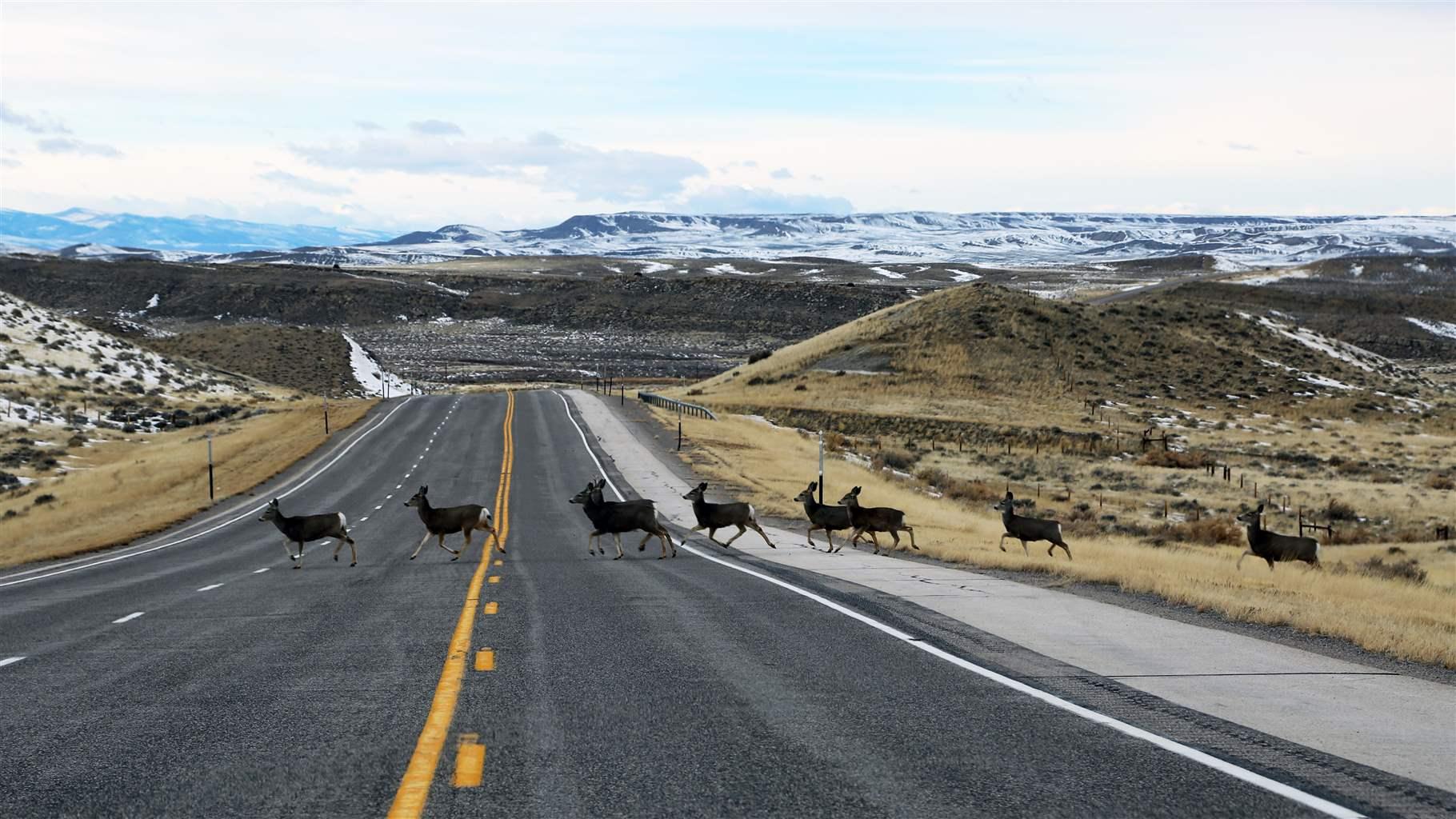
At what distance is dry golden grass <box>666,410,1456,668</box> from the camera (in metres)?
12.4

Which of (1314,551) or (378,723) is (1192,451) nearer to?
(1314,551)

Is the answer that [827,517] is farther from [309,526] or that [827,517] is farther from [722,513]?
[309,526]

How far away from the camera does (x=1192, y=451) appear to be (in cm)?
5903

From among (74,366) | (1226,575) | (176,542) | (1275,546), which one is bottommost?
(176,542)

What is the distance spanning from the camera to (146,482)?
44.3 meters

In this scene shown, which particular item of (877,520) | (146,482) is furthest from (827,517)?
(146,482)

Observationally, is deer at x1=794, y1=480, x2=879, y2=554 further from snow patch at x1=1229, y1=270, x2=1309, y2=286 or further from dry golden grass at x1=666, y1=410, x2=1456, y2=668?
snow patch at x1=1229, y1=270, x2=1309, y2=286

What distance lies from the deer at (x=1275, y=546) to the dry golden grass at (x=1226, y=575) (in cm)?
25

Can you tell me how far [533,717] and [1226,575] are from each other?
14.6 meters

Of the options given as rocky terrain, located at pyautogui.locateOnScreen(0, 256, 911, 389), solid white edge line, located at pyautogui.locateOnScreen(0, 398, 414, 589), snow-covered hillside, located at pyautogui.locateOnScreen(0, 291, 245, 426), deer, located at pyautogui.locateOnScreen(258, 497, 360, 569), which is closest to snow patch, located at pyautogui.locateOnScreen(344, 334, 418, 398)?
rocky terrain, located at pyautogui.locateOnScreen(0, 256, 911, 389)

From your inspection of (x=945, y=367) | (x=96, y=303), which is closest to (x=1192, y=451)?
(x=945, y=367)

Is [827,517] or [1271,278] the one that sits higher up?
[1271,278]

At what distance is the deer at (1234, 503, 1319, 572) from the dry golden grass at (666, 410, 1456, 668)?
0.82ft

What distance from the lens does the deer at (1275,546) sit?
22328 millimetres
